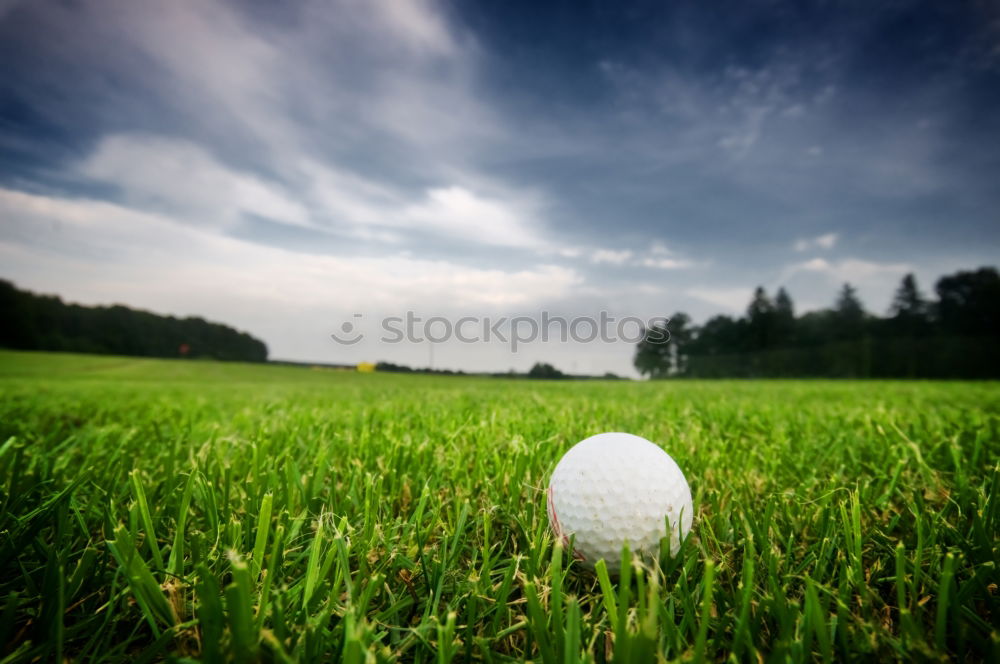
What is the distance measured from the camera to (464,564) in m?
1.24

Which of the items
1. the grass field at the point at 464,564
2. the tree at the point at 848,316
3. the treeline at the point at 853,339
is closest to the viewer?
the grass field at the point at 464,564

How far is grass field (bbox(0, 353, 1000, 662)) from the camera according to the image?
859mm

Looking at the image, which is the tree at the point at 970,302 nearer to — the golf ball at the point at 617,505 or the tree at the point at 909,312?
the tree at the point at 909,312

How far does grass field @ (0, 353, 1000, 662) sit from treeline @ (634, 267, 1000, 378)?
12031 mm

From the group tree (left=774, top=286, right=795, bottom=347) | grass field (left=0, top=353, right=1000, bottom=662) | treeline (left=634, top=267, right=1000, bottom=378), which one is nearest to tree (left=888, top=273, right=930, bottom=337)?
treeline (left=634, top=267, right=1000, bottom=378)

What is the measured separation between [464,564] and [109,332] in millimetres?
61661

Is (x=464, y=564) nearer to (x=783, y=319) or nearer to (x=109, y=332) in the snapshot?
(x=783, y=319)

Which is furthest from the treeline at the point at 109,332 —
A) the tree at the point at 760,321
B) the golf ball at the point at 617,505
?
the golf ball at the point at 617,505

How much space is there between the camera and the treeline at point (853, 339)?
2748 cm

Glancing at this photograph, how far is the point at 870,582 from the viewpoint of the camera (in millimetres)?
1162

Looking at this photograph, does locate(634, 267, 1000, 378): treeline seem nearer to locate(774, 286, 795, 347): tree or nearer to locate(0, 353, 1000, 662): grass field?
locate(774, 286, 795, 347): tree

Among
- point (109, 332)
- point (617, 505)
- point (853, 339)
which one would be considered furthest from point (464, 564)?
point (109, 332)

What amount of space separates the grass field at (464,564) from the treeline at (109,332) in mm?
49761

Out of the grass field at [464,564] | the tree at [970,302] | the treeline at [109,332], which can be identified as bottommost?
the grass field at [464,564]
